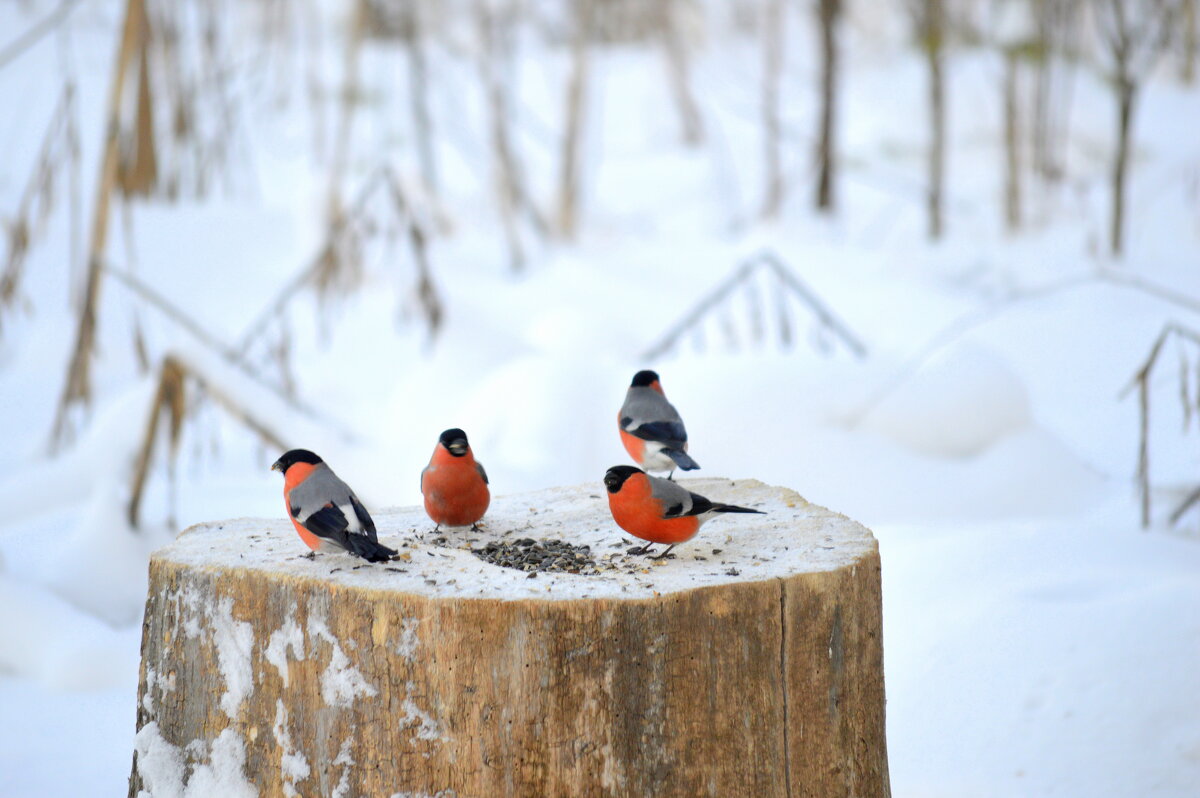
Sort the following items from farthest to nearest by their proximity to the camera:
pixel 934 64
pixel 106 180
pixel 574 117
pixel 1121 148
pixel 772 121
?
pixel 772 121
pixel 574 117
pixel 934 64
pixel 1121 148
pixel 106 180

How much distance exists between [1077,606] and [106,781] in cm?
176

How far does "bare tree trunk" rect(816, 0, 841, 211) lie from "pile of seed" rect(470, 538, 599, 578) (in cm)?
455

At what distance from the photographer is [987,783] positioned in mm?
1881

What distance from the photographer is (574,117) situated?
5621 mm

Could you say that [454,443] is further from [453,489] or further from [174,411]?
[174,411]

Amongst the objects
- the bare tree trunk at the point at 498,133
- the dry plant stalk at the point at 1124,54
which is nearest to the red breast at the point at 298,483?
the dry plant stalk at the point at 1124,54

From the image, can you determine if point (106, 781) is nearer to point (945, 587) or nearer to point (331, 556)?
point (331, 556)

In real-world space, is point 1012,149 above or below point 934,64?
below

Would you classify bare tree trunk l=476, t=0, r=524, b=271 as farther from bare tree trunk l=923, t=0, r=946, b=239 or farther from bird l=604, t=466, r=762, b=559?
bird l=604, t=466, r=762, b=559

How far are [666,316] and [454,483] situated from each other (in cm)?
337

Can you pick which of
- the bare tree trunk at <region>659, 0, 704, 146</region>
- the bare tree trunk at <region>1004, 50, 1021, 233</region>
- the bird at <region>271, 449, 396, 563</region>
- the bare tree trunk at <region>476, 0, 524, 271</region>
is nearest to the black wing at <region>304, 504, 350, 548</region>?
the bird at <region>271, 449, 396, 563</region>

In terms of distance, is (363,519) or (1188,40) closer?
(363,519)

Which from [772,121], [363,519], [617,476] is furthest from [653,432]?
[772,121]

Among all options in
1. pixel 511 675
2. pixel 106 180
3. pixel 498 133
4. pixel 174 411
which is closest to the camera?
pixel 511 675
